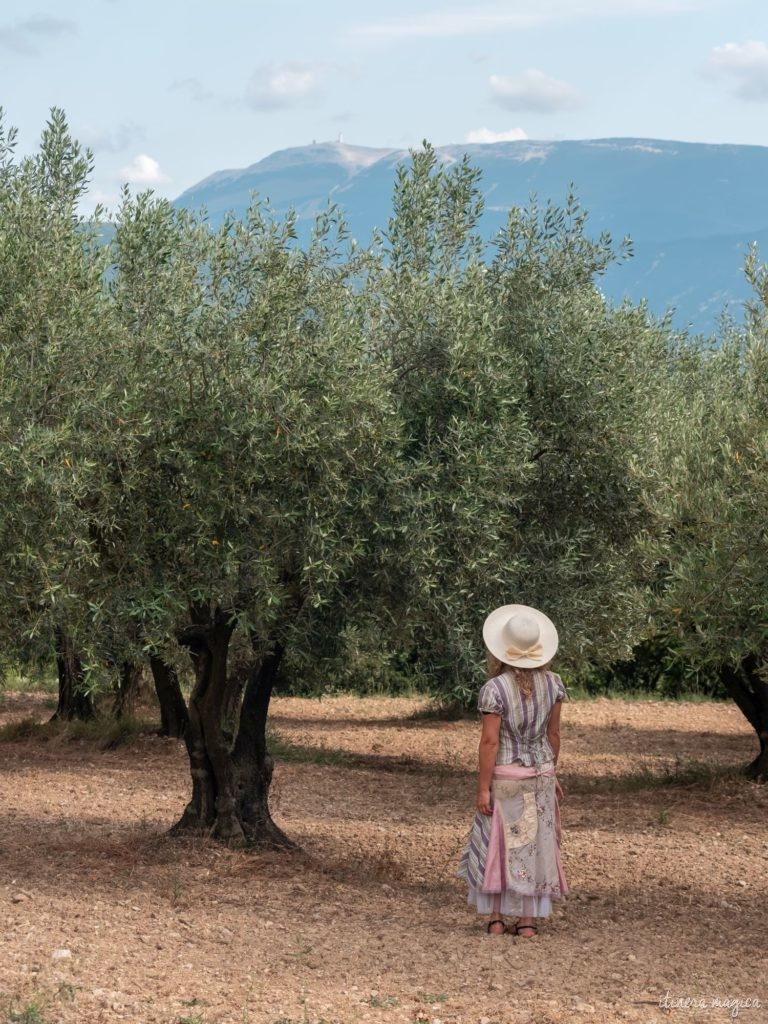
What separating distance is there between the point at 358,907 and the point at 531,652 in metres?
2.85

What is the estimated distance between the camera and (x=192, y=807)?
11148 millimetres

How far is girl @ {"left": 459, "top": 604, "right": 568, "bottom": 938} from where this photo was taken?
26.8ft

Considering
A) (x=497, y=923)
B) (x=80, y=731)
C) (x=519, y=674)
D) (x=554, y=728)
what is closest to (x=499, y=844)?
(x=497, y=923)

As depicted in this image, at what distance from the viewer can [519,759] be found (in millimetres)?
8266

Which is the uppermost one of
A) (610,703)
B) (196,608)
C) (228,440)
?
(228,440)

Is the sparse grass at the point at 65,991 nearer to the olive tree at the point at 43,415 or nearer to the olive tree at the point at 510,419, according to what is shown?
the olive tree at the point at 43,415

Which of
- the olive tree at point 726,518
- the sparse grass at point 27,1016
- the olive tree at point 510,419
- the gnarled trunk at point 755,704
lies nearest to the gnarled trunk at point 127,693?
the gnarled trunk at point 755,704

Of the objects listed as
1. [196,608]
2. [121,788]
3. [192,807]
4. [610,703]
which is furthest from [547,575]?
[610,703]

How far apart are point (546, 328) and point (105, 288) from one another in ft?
12.3

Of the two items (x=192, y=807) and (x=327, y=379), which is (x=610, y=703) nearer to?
(x=192, y=807)

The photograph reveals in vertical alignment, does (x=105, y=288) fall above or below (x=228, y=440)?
above

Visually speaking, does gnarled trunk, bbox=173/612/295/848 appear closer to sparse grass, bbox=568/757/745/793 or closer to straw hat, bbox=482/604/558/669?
straw hat, bbox=482/604/558/669

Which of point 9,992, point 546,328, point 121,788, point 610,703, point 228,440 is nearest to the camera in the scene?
point 9,992

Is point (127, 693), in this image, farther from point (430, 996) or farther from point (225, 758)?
point (430, 996)
